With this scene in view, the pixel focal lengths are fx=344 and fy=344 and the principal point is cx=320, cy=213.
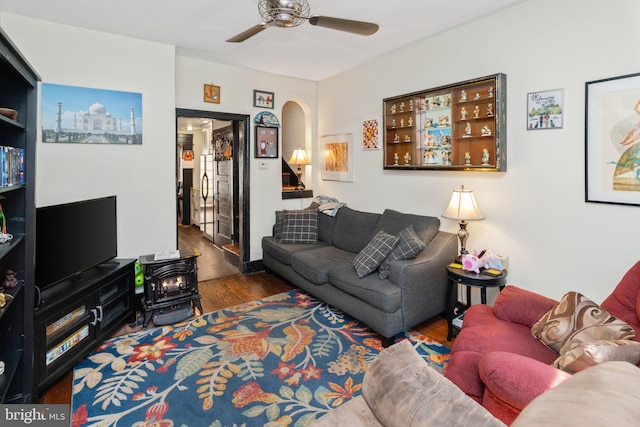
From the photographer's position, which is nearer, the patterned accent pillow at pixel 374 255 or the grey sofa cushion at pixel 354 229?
the patterned accent pillow at pixel 374 255

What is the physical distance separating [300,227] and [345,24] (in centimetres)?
267

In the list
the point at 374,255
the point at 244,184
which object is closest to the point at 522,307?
the point at 374,255

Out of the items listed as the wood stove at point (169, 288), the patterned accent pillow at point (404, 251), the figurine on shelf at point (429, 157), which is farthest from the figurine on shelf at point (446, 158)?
the wood stove at point (169, 288)

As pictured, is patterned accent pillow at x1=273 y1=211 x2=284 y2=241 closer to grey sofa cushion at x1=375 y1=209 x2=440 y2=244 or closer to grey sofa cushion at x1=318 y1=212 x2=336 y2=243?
grey sofa cushion at x1=318 y1=212 x2=336 y2=243

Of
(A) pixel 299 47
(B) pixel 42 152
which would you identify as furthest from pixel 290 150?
(B) pixel 42 152

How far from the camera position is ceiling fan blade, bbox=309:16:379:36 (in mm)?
2271

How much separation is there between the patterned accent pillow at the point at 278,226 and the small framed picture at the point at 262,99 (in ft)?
5.01

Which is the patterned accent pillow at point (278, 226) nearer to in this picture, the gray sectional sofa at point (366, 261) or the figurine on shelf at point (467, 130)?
the gray sectional sofa at point (366, 261)

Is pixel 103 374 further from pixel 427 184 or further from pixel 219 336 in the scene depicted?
pixel 427 184

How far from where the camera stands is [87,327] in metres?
2.64

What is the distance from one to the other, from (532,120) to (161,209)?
3725 mm

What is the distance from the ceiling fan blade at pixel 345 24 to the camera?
227cm

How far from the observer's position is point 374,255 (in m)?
3.19

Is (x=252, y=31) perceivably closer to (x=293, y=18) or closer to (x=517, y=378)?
(x=293, y=18)
